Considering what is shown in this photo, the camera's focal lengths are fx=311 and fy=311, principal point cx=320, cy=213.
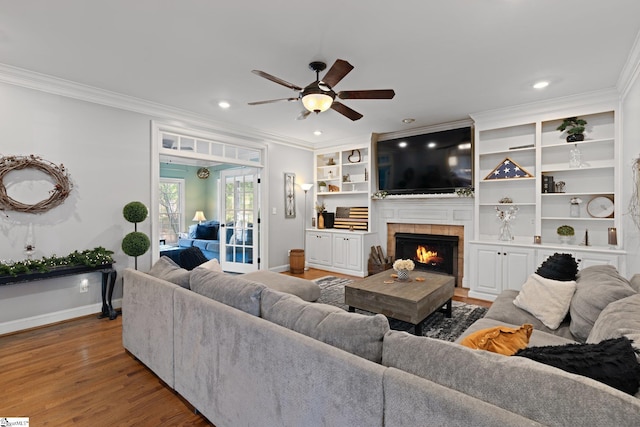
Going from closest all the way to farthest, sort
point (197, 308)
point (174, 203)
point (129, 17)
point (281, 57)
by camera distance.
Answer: point (197, 308)
point (129, 17)
point (281, 57)
point (174, 203)

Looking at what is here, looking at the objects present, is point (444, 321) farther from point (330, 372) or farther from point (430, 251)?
point (330, 372)

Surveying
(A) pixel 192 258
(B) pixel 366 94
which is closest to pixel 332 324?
(B) pixel 366 94

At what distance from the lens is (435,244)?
5250 mm

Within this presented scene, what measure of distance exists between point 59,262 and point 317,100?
10.5ft

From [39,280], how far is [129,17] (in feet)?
8.91

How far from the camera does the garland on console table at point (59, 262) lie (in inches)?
116

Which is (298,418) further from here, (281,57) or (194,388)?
(281,57)

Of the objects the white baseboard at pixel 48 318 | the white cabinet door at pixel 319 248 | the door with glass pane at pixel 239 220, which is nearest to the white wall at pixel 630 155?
the white cabinet door at pixel 319 248

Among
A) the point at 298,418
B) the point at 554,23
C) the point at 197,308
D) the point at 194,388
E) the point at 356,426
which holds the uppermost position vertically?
the point at 554,23

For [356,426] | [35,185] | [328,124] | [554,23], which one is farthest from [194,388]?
[328,124]

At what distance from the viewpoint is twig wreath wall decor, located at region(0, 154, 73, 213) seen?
123 inches

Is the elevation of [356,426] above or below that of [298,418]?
above

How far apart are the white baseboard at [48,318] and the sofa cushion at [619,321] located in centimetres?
459

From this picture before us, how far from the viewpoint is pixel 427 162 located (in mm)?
5051
